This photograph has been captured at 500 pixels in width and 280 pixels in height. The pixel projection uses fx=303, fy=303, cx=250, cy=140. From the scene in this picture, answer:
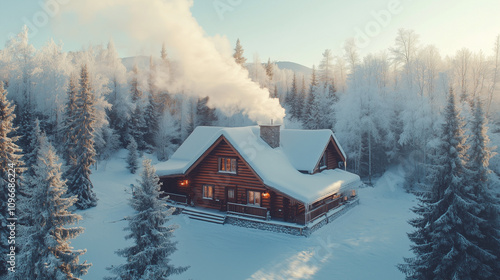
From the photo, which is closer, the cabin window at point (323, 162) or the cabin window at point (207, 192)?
the cabin window at point (207, 192)

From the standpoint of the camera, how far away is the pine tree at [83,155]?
79.7ft

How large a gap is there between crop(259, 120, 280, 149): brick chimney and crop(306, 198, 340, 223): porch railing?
5983 millimetres

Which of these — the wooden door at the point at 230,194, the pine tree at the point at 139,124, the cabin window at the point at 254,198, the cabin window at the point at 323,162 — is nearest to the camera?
the cabin window at the point at 254,198

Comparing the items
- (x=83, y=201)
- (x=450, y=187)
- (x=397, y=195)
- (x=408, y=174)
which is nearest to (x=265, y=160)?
(x=450, y=187)

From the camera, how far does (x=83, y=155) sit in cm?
2461

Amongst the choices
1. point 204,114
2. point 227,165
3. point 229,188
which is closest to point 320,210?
point 229,188

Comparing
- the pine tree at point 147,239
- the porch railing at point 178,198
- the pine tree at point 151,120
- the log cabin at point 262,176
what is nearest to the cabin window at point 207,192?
the log cabin at point 262,176

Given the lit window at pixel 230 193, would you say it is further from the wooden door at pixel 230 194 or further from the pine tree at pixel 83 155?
the pine tree at pixel 83 155

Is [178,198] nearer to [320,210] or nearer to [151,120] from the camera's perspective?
[320,210]

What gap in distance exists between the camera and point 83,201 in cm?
2406

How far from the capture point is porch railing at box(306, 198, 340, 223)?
64.5ft

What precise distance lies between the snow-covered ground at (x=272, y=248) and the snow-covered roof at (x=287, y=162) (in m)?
2.66

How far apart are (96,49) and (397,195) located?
166ft

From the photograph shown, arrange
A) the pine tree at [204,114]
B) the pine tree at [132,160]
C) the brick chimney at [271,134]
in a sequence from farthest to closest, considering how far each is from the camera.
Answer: the pine tree at [204,114], the pine tree at [132,160], the brick chimney at [271,134]
